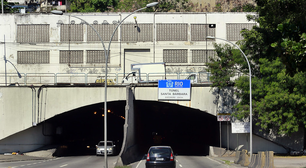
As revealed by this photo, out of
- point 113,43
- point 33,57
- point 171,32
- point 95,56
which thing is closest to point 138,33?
point 113,43

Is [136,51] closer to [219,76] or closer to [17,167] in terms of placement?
[219,76]

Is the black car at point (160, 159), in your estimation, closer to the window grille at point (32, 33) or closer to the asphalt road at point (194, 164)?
the asphalt road at point (194, 164)

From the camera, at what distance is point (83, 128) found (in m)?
61.2

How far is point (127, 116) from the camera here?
35.3 m

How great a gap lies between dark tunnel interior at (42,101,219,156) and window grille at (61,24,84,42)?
34.1 ft

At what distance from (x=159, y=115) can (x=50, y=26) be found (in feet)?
75.0

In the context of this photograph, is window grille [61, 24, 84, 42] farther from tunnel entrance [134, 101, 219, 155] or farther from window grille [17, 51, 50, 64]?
tunnel entrance [134, 101, 219, 155]

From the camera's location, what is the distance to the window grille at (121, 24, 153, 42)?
5228 centimetres

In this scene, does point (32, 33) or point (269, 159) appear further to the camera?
point (32, 33)

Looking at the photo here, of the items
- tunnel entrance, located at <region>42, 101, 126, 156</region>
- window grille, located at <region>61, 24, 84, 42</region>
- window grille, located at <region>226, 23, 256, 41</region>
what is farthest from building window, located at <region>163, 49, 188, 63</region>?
window grille, located at <region>61, 24, 84, 42</region>

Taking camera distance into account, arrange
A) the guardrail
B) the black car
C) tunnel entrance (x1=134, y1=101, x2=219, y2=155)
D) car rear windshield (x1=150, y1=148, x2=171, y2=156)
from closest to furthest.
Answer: the black car < car rear windshield (x1=150, y1=148, x2=171, y2=156) < the guardrail < tunnel entrance (x1=134, y1=101, x2=219, y2=155)

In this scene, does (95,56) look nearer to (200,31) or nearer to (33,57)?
(33,57)

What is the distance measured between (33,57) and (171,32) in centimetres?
1947

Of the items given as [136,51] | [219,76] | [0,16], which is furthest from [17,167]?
[0,16]
